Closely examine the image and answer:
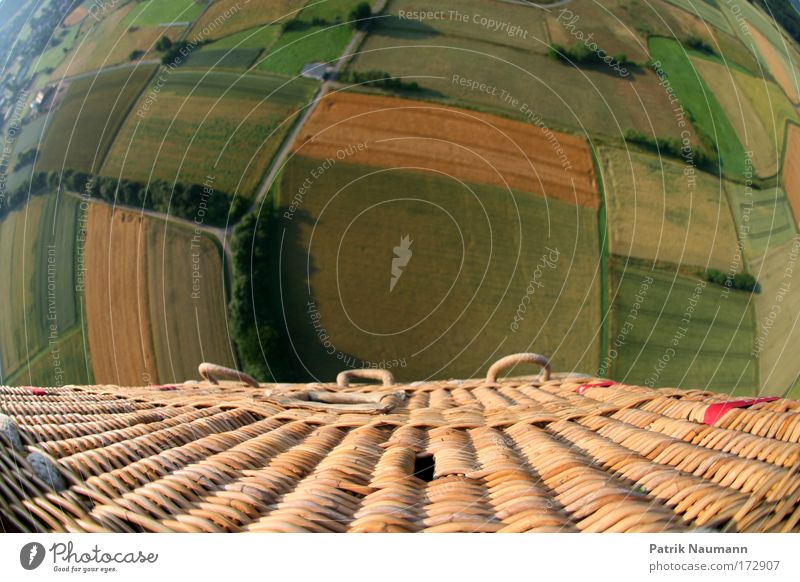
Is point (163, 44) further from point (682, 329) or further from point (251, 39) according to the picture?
point (682, 329)

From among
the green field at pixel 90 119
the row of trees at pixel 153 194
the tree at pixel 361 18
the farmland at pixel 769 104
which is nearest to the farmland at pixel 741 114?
the farmland at pixel 769 104

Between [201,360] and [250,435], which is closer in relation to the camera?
[250,435]

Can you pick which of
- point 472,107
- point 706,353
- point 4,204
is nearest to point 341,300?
point 472,107

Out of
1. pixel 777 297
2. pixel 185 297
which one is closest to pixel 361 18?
pixel 185 297

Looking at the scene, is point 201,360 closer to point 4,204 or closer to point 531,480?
point 4,204

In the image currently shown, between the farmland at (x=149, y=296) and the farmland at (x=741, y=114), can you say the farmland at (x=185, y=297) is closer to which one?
the farmland at (x=149, y=296)

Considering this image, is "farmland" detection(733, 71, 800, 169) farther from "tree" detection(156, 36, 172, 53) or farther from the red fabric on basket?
"tree" detection(156, 36, 172, 53)
